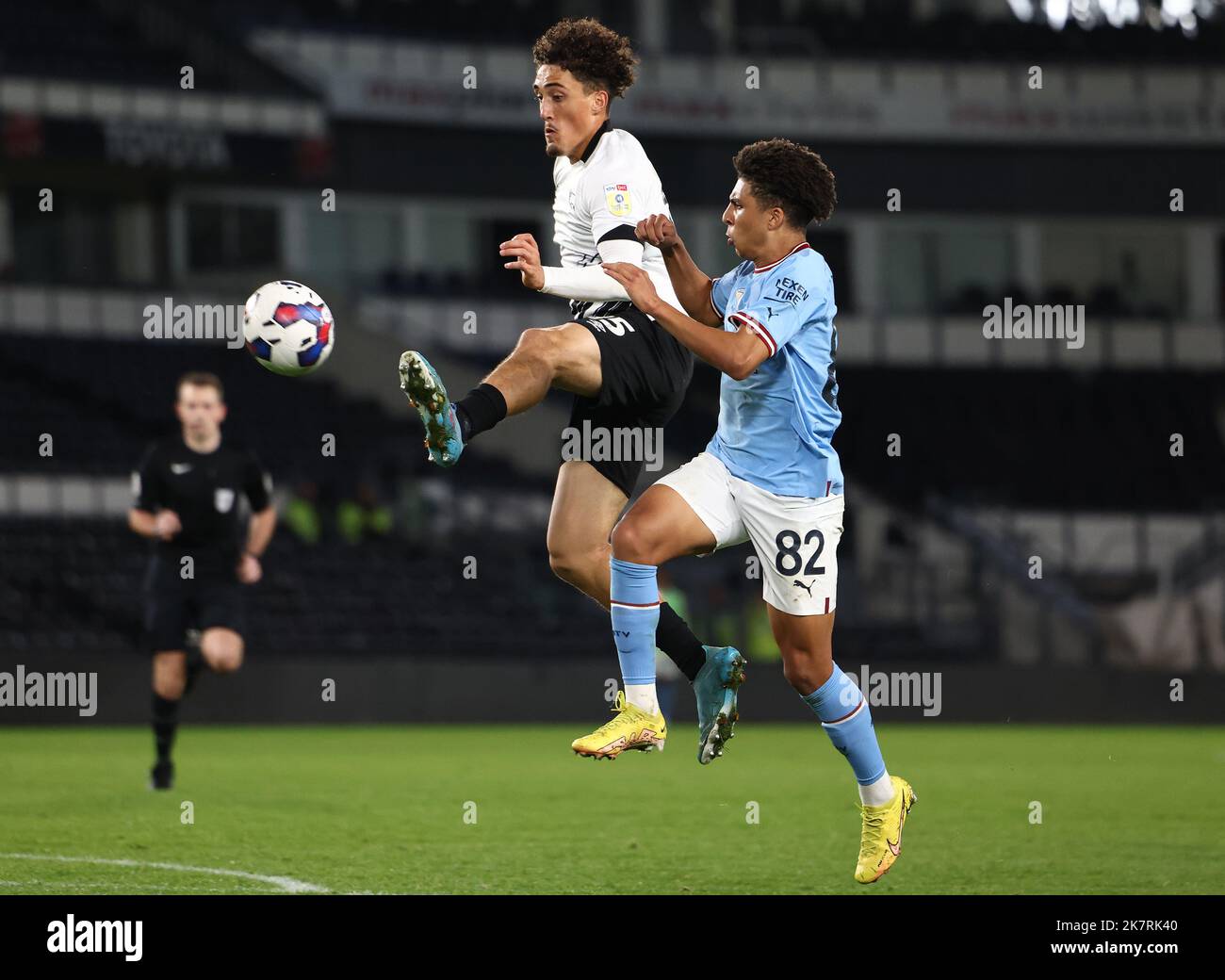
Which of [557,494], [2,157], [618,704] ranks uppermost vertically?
[2,157]

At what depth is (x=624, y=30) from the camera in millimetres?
29969

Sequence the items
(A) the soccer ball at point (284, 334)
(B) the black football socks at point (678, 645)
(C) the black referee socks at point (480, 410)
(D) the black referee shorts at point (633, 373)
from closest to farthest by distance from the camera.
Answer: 1. (C) the black referee socks at point (480, 410)
2. (D) the black referee shorts at point (633, 373)
3. (A) the soccer ball at point (284, 334)
4. (B) the black football socks at point (678, 645)

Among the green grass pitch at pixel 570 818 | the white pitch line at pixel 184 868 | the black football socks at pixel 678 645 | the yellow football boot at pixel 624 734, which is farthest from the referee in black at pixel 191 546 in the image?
the yellow football boot at pixel 624 734

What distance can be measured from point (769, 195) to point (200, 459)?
5407mm

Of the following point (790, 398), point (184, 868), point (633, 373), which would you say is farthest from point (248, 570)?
point (790, 398)

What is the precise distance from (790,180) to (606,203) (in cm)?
68

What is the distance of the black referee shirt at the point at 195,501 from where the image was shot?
443 inches

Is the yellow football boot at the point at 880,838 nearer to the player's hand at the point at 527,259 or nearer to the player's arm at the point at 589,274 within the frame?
the player's arm at the point at 589,274

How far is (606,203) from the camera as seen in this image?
7.20 m

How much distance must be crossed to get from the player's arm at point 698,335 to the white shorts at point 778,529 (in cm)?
48

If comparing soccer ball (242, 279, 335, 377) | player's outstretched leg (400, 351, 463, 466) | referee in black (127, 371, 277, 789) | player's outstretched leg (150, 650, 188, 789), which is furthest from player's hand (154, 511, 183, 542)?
player's outstretched leg (400, 351, 463, 466)
